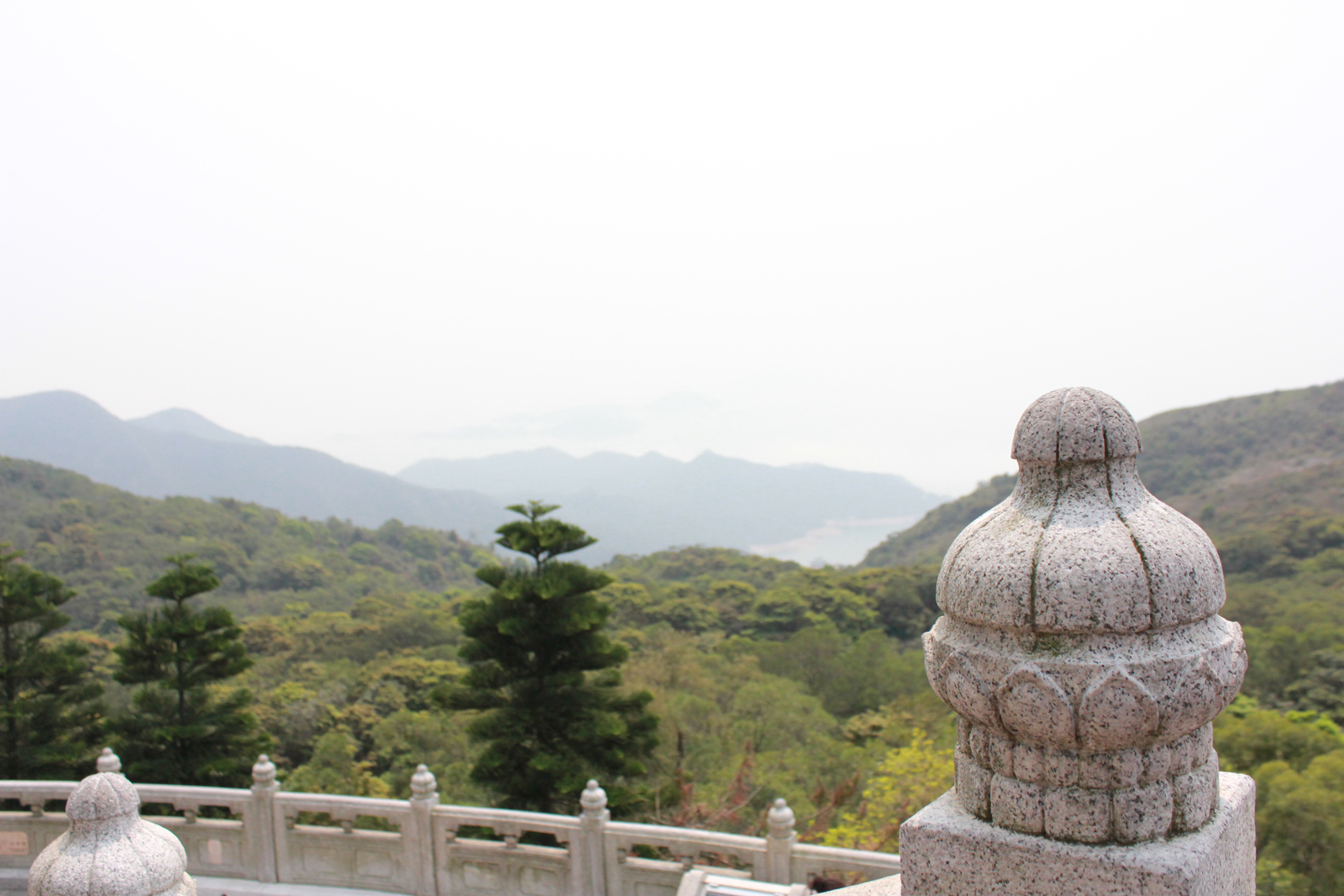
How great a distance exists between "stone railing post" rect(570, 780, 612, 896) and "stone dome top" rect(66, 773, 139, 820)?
4786 mm

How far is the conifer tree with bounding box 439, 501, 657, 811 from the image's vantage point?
11.6m

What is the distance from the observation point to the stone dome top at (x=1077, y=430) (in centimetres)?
255

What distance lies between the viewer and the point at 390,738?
20500 millimetres

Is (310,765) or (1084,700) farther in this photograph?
(310,765)

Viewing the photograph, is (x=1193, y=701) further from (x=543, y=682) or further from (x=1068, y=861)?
(x=543, y=682)

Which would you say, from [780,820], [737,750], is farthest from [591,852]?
[737,750]

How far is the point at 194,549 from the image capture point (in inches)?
2338

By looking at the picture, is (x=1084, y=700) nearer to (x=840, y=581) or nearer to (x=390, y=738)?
(x=390, y=738)

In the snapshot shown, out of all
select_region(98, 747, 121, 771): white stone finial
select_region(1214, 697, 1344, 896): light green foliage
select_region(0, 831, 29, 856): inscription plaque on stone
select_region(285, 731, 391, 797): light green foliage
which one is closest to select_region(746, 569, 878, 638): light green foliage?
select_region(285, 731, 391, 797): light green foliage

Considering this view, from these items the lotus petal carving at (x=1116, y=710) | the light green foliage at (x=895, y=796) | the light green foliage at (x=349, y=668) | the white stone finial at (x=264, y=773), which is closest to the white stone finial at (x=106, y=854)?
the lotus petal carving at (x=1116, y=710)

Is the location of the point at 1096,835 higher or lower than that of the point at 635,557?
higher

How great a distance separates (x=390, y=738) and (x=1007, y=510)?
818 inches

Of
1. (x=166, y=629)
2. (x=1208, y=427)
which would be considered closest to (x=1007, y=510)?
(x=166, y=629)

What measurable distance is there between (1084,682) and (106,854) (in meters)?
4.33
